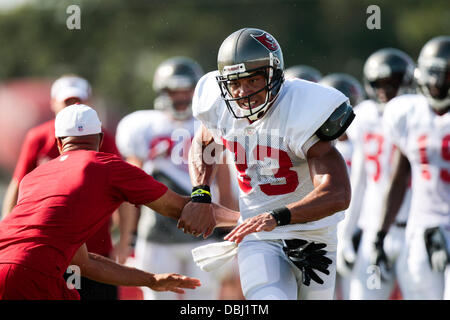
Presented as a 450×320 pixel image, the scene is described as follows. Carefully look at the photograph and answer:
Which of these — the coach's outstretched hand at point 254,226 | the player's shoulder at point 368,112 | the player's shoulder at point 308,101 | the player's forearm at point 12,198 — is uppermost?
the player's shoulder at point 368,112

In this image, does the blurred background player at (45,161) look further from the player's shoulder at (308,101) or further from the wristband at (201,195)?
the player's shoulder at (308,101)

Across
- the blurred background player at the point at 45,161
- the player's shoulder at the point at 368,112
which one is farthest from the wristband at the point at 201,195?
the player's shoulder at the point at 368,112

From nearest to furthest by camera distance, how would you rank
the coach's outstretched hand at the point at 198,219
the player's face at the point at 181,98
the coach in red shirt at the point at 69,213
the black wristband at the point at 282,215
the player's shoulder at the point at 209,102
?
1. the coach in red shirt at the point at 69,213
2. the black wristband at the point at 282,215
3. the coach's outstretched hand at the point at 198,219
4. the player's shoulder at the point at 209,102
5. the player's face at the point at 181,98

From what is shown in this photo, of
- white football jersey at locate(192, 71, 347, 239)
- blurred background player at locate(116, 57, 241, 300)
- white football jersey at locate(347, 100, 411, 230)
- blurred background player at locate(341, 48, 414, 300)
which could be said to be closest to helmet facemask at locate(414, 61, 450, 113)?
blurred background player at locate(341, 48, 414, 300)

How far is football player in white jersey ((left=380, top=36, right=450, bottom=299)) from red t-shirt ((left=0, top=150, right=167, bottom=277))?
2040 millimetres

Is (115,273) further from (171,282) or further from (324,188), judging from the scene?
(324,188)

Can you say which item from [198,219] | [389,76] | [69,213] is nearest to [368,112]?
[389,76]

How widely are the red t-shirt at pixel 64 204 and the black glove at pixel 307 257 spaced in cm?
71

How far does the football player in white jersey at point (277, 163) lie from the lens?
A: 13.3 feet

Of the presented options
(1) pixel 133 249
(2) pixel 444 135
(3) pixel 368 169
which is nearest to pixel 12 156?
(1) pixel 133 249

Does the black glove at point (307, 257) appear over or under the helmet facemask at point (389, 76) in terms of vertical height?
under

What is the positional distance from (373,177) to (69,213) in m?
3.36

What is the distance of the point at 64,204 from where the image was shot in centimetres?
384
